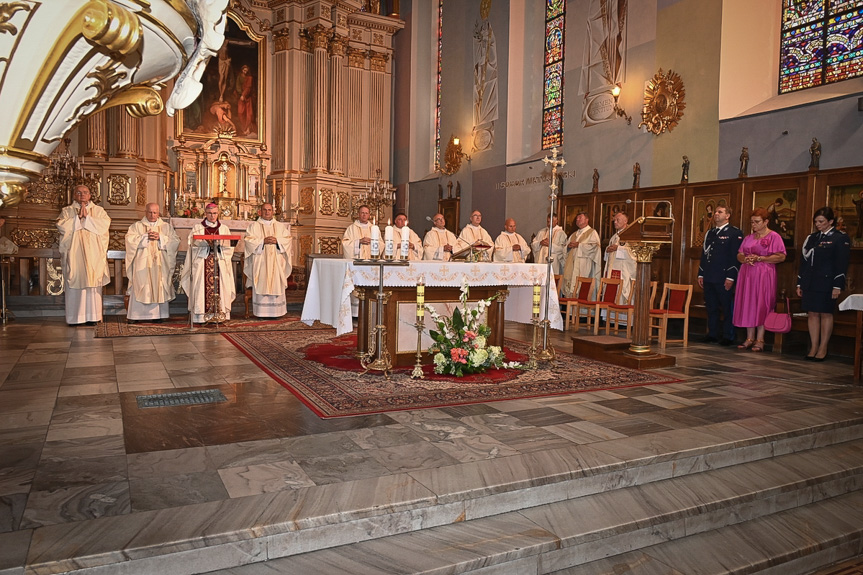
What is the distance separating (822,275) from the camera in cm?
683

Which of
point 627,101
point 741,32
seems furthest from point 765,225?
point 627,101

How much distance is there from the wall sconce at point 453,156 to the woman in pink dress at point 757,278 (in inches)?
326

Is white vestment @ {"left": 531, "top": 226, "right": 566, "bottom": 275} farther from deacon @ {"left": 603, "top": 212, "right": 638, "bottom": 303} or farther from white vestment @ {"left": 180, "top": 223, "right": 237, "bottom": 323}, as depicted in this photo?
white vestment @ {"left": 180, "top": 223, "right": 237, "bottom": 323}

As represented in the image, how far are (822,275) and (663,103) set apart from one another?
4.19 metres

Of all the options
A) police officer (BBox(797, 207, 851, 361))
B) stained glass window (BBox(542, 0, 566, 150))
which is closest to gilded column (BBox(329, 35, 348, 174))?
stained glass window (BBox(542, 0, 566, 150))

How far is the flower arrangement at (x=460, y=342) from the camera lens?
18.2ft

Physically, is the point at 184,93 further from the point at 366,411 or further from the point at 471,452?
the point at 366,411

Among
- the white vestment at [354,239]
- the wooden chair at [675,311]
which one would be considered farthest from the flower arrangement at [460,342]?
the white vestment at [354,239]

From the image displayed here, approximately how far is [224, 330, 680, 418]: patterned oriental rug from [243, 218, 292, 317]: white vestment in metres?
3.25

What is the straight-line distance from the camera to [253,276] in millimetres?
10344

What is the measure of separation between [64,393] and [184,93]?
4.17 meters

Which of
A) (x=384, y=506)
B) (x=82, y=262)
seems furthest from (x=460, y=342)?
(x=82, y=262)

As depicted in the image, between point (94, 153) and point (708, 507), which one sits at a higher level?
point (94, 153)

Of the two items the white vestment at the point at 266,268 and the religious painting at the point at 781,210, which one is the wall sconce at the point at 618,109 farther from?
the white vestment at the point at 266,268
